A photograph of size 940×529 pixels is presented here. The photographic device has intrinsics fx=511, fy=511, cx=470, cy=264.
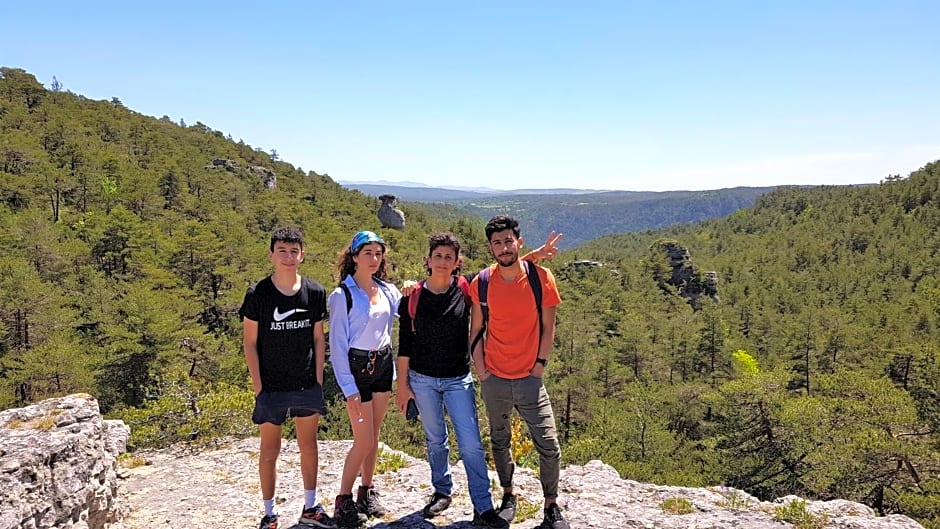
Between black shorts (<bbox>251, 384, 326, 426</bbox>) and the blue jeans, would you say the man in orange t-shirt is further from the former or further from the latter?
black shorts (<bbox>251, 384, 326, 426</bbox>)

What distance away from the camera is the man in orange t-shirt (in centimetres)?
371

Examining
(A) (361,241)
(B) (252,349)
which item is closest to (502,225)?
(A) (361,241)

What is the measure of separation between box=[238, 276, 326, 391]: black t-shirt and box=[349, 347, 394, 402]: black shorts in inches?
13.7

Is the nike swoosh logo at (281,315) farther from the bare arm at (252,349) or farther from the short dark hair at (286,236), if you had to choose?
the short dark hair at (286,236)

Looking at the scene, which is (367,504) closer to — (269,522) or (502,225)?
(269,522)

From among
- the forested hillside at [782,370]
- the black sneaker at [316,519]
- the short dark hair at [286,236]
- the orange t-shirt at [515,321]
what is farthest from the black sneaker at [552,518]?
the forested hillside at [782,370]

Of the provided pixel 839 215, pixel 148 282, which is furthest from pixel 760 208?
pixel 148 282

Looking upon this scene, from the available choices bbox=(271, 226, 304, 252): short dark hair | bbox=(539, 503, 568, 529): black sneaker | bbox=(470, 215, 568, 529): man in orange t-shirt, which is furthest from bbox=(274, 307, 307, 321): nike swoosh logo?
A: bbox=(539, 503, 568, 529): black sneaker

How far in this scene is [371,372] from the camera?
3740 mm

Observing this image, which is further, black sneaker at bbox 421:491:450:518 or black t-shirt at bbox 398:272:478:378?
black sneaker at bbox 421:491:450:518

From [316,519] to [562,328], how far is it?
2938cm

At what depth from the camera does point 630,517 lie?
4.54m

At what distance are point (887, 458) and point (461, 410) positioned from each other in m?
18.8

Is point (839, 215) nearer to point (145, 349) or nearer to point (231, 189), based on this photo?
point (231, 189)
